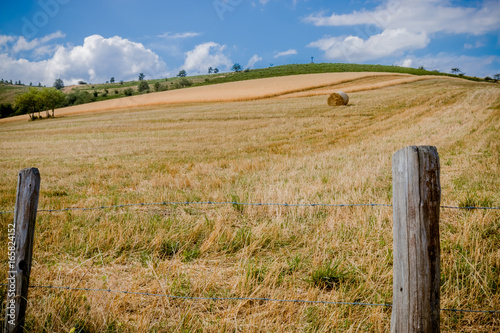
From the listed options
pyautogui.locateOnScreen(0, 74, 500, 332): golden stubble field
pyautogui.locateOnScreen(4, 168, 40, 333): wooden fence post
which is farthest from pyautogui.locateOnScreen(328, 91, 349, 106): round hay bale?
pyautogui.locateOnScreen(4, 168, 40, 333): wooden fence post

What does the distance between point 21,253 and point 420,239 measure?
3.27 m

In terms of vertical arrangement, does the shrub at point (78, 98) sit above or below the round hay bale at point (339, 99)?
above

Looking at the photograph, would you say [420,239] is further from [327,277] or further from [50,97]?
[50,97]

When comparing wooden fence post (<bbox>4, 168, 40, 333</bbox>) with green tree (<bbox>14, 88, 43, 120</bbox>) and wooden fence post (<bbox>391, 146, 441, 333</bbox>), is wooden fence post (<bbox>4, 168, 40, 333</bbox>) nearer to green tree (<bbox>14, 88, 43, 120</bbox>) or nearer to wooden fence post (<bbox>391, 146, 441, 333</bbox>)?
wooden fence post (<bbox>391, 146, 441, 333</bbox>)

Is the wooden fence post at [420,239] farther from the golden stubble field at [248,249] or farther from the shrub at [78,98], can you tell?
the shrub at [78,98]

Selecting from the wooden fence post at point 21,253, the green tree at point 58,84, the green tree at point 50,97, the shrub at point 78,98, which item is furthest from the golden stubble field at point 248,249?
the green tree at point 58,84

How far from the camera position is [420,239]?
2225mm

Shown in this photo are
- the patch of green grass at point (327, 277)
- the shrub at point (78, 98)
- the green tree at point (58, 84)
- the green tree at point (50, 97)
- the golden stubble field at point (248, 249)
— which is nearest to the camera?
the golden stubble field at point (248, 249)

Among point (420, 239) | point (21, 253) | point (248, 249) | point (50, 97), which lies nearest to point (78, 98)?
point (50, 97)

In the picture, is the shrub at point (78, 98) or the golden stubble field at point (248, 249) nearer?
the golden stubble field at point (248, 249)

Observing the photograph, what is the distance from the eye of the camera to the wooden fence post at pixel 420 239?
221cm

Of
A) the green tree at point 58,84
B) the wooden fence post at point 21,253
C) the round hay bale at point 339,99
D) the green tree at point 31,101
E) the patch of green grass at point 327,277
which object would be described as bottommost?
the patch of green grass at point 327,277

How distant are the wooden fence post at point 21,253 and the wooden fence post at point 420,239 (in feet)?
10.2

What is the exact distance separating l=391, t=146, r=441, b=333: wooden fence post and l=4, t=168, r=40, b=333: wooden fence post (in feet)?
10.2
